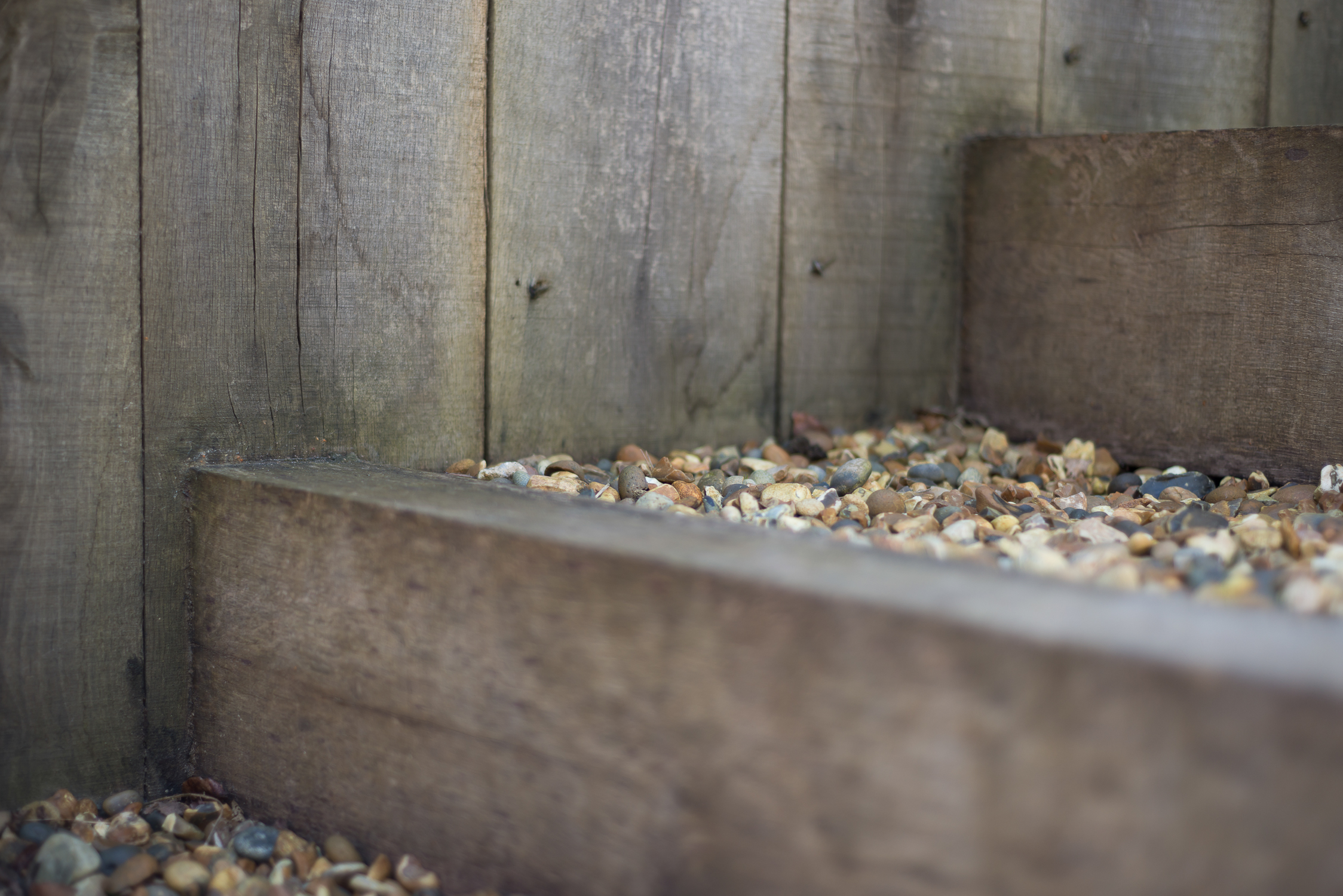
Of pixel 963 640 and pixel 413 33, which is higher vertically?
pixel 413 33

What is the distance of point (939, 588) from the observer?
790mm

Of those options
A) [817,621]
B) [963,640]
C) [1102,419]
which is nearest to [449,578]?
[817,621]

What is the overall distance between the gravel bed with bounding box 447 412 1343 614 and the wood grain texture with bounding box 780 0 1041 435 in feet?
0.32

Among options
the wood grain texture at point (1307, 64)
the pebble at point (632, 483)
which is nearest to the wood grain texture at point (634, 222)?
the pebble at point (632, 483)

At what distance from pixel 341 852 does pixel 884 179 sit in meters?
1.35

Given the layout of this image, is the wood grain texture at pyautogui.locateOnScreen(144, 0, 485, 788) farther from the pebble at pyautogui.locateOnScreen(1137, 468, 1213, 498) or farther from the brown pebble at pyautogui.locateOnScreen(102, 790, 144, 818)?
the pebble at pyautogui.locateOnScreen(1137, 468, 1213, 498)

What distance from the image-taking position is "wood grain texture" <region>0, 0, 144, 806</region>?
122 cm

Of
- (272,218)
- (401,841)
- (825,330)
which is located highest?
(272,218)

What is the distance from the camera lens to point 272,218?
137cm

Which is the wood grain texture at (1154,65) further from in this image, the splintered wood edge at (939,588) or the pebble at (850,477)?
the splintered wood edge at (939,588)

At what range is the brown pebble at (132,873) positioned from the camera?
111cm

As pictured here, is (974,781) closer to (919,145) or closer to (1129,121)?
(919,145)

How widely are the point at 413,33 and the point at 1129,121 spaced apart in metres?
1.37

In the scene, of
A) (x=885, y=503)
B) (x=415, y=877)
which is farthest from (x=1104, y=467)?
(x=415, y=877)
